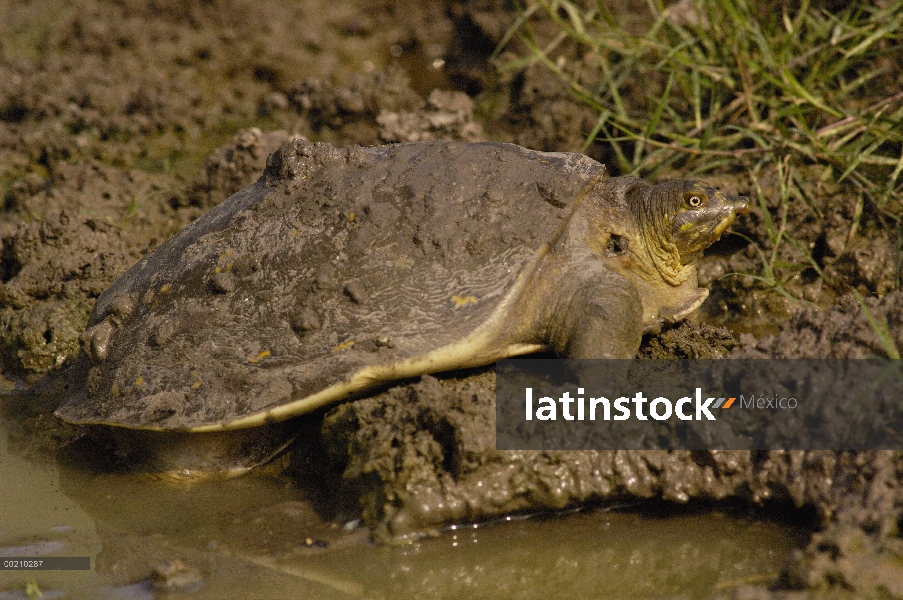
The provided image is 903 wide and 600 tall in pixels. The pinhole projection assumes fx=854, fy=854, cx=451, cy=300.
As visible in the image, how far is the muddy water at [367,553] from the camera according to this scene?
8.20ft

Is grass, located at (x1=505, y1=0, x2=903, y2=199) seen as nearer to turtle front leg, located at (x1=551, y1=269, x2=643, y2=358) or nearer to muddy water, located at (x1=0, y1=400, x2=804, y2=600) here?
turtle front leg, located at (x1=551, y1=269, x2=643, y2=358)

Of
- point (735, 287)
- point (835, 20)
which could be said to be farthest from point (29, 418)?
point (835, 20)

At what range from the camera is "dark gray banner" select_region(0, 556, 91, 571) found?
2.72m

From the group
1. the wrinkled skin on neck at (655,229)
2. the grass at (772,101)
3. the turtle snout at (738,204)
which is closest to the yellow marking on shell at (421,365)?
the wrinkled skin on neck at (655,229)

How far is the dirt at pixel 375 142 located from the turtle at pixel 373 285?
203 millimetres

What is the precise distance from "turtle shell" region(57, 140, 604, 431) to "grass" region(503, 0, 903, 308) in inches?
61.1

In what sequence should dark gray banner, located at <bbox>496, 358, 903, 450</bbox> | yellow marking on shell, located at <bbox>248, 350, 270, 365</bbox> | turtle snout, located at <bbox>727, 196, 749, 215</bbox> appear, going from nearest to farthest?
dark gray banner, located at <bbox>496, 358, 903, 450</bbox> < yellow marking on shell, located at <bbox>248, 350, 270, 365</bbox> < turtle snout, located at <bbox>727, 196, 749, 215</bbox>

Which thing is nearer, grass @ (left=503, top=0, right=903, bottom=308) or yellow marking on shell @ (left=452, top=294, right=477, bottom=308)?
yellow marking on shell @ (left=452, top=294, right=477, bottom=308)

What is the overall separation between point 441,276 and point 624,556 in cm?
110

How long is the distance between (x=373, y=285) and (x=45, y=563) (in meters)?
1.39

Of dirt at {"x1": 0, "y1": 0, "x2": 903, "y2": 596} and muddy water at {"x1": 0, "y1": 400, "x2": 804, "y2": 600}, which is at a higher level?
dirt at {"x1": 0, "y1": 0, "x2": 903, "y2": 596}

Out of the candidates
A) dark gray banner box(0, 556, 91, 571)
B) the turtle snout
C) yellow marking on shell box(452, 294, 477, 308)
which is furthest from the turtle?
dark gray banner box(0, 556, 91, 571)

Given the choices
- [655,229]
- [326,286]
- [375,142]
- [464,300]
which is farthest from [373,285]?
[375,142]

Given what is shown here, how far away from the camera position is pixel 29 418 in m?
3.88
